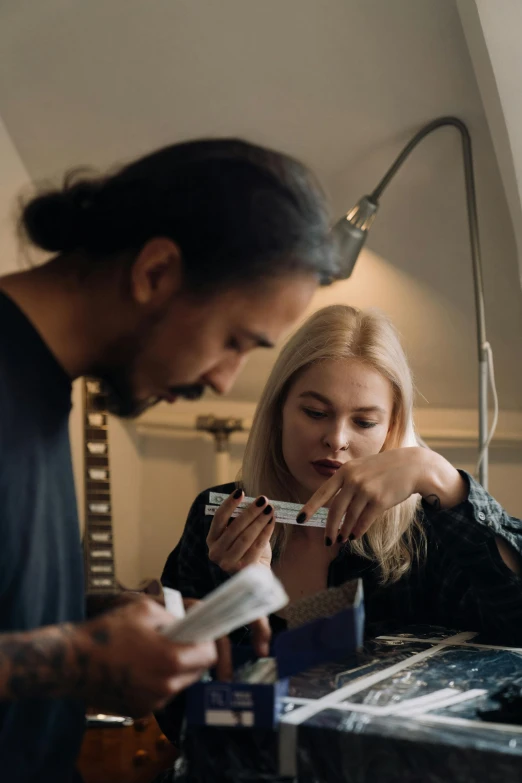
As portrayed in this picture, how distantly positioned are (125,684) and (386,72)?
5.12ft

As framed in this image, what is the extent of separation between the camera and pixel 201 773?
0.77m

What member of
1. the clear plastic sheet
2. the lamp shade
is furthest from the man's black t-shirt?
the lamp shade

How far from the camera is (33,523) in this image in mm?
744

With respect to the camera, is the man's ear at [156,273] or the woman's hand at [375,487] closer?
the man's ear at [156,273]

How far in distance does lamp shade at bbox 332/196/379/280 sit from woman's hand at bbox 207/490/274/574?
69cm

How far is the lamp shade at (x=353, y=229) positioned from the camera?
172 centimetres

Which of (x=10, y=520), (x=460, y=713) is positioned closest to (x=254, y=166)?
(x=10, y=520)

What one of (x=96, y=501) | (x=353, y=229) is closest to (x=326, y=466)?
(x=353, y=229)

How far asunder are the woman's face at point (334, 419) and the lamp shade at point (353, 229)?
1.19 ft

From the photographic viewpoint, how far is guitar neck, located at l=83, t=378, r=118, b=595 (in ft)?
7.94

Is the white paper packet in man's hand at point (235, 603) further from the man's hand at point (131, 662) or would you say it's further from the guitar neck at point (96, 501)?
the guitar neck at point (96, 501)

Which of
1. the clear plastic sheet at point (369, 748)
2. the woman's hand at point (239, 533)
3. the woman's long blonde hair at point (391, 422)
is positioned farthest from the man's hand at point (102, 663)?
the woman's long blonde hair at point (391, 422)

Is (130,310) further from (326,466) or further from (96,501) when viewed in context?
(96,501)

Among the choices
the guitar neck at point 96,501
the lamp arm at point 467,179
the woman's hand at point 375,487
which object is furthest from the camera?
the guitar neck at point 96,501
